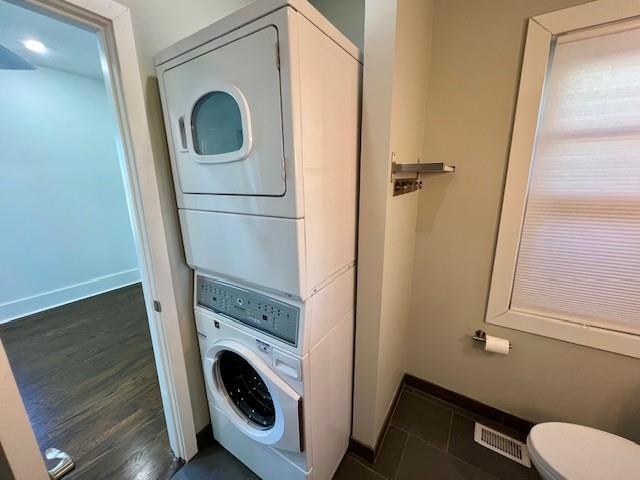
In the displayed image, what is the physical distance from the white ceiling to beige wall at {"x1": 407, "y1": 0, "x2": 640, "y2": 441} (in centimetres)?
195

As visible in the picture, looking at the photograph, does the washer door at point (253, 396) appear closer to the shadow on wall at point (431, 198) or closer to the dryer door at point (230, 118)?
the dryer door at point (230, 118)

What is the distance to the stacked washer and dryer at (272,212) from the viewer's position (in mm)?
797

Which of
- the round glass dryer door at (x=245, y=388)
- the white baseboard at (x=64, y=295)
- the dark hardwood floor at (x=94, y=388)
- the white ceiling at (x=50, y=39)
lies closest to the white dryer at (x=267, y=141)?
the round glass dryer door at (x=245, y=388)

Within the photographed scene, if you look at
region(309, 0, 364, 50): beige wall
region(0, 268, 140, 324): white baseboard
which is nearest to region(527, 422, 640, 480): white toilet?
region(309, 0, 364, 50): beige wall

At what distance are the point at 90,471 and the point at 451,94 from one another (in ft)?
9.06

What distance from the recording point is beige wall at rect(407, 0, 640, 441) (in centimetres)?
129

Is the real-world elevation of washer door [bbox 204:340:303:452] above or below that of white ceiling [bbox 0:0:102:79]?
below

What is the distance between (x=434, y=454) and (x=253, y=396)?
1.06 metres

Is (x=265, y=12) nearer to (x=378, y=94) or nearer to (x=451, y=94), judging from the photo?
(x=378, y=94)

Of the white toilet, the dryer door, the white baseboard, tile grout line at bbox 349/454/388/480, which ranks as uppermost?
the dryer door

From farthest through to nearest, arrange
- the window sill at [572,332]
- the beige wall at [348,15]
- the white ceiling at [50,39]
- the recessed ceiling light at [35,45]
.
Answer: the recessed ceiling light at [35,45]
the white ceiling at [50,39]
the beige wall at [348,15]
the window sill at [572,332]

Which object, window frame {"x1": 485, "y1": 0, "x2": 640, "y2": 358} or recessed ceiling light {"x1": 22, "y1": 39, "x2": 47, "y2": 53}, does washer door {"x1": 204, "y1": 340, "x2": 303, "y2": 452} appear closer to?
window frame {"x1": 485, "y1": 0, "x2": 640, "y2": 358}

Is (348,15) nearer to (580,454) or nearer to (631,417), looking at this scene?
(580,454)

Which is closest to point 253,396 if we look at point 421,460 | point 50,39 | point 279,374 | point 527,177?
point 279,374
